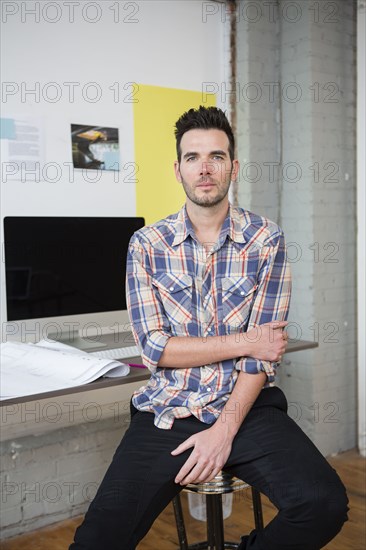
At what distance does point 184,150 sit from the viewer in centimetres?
211

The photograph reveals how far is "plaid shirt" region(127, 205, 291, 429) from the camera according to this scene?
1999mm

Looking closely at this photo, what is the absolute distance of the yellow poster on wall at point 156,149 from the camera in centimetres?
310

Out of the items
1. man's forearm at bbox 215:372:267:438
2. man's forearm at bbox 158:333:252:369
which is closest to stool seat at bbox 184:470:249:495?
man's forearm at bbox 215:372:267:438

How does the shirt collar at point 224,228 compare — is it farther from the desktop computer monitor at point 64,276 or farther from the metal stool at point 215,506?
the metal stool at point 215,506

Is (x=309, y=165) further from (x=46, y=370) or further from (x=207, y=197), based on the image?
(x=46, y=370)

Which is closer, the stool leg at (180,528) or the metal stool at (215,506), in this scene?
the metal stool at (215,506)

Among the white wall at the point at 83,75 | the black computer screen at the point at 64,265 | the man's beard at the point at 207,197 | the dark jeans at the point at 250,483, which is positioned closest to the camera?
the dark jeans at the point at 250,483

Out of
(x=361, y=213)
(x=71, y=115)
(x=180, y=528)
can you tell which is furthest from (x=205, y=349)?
(x=361, y=213)

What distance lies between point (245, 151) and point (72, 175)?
0.99m

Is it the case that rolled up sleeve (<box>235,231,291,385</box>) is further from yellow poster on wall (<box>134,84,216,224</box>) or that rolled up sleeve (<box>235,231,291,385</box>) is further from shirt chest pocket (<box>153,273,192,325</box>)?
yellow poster on wall (<box>134,84,216,224</box>)

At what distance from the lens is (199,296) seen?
6.77 ft

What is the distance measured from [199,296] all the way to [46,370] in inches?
20.3

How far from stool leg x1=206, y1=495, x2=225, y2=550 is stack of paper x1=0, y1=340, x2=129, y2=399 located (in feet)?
1.54

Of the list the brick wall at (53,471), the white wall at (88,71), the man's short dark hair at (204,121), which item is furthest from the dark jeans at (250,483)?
the white wall at (88,71)
